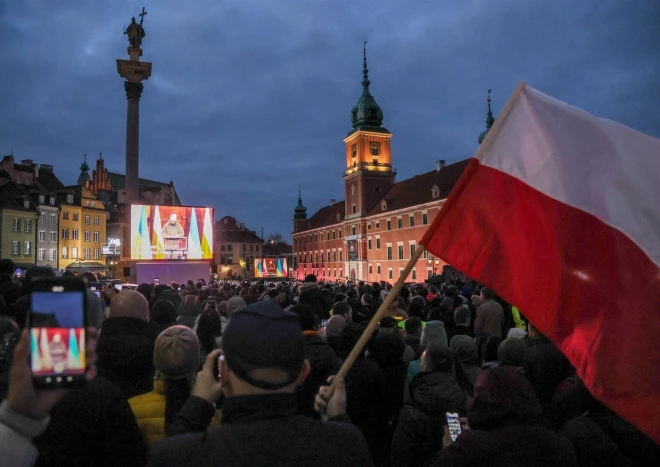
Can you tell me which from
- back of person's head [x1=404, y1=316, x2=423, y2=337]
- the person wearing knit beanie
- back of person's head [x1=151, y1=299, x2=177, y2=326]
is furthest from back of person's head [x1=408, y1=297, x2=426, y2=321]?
the person wearing knit beanie

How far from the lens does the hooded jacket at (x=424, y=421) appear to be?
318cm

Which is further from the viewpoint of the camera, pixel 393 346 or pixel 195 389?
pixel 393 346

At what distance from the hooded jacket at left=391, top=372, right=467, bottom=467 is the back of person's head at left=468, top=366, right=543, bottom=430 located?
0.74 m

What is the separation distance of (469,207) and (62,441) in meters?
2.63

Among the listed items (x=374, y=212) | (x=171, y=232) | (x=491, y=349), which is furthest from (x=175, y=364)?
(x=374, y=212)

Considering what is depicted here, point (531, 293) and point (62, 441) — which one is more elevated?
point (531, 293)

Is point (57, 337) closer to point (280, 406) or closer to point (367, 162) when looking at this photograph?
point (280, 406)

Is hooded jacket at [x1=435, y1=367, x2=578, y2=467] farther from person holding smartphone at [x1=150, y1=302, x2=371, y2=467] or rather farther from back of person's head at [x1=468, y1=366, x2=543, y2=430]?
person holding smartphone at [x1=150, y1=302, x2=371, y2=467]

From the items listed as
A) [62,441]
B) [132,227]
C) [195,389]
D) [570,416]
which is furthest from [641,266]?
[132,227]

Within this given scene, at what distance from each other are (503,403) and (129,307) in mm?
2548

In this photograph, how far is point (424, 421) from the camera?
322 cm

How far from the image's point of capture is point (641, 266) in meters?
2.79

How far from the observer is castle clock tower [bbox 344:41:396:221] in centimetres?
7044

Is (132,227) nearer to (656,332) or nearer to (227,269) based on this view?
(656,332)
